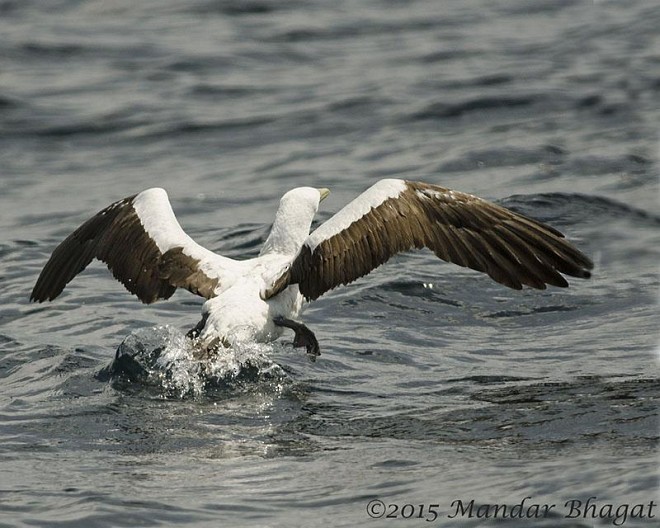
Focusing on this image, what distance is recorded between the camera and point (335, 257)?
854cm

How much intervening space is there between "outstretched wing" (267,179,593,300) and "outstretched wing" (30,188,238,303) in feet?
1.92

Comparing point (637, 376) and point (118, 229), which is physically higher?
point (118, 229)

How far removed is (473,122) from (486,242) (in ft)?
23.8

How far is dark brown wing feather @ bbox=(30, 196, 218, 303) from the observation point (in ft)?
29.5

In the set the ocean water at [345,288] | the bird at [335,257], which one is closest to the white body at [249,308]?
the bird at [335,257]

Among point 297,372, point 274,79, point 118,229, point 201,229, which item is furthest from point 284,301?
point 274,79

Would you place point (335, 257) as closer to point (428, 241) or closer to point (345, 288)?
point (428, 241)

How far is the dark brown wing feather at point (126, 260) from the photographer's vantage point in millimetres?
8977

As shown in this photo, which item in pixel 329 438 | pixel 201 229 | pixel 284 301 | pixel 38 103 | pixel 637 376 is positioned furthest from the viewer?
pixel 38 103

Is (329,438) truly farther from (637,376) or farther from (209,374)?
(637,376)

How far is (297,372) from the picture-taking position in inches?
357

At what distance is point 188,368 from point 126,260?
1.16 metres

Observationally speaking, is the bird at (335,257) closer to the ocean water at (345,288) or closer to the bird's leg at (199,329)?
the bird's leg at (199,329)

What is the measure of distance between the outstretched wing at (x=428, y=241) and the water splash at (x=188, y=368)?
54 centimetres
